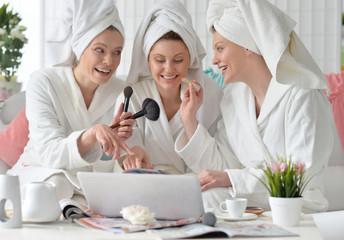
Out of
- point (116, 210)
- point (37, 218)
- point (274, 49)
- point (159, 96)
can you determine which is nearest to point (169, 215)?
point (116, 210)

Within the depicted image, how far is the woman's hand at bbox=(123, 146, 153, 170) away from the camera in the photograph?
2.69 m

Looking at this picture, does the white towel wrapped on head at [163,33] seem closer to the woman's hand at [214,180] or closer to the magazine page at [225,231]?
the woman's hand at [214,180]

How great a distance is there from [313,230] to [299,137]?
791 millimetres

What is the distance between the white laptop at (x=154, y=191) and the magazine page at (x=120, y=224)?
4 cm

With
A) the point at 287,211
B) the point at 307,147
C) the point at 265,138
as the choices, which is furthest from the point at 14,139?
the point at 287,211

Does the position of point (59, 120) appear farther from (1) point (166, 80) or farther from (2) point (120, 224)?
(2) point (120, 224)

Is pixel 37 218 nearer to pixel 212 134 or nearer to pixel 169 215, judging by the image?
pixel 169 215

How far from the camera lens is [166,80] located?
2.89m

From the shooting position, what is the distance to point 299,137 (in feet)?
8.28

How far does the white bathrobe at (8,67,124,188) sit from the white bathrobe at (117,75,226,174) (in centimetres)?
14

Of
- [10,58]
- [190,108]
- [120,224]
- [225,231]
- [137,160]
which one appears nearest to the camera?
[225,231]

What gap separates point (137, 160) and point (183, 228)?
98 cm

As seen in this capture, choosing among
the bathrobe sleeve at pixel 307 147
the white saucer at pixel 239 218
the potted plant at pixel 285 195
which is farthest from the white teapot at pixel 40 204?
the bathrobe sleeve at pixel 307 147

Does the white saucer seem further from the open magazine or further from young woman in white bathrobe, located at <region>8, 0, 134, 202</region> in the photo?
young woman in white bathrobe, located at <region>8, 0, 134, 202</region>
